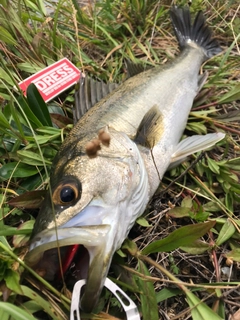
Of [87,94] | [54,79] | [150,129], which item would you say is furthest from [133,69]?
[150,129]

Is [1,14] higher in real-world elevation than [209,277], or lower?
higher

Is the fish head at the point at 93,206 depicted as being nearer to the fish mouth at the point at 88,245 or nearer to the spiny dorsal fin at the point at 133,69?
the fish mouth at the point at 88,245

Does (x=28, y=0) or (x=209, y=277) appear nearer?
(x=209, y=277)

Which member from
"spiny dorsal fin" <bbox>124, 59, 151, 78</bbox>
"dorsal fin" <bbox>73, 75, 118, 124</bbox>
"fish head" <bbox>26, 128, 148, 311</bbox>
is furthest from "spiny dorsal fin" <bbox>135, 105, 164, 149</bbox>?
"spiny dorsal fin" <bbox>124, 59, 151, 78</bbox>

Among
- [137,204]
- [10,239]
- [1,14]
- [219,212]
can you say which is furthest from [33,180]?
Answer: [1,14]

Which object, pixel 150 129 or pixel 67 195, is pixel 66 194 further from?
pixel 150 129

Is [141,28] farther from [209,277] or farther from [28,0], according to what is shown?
[209,277]
